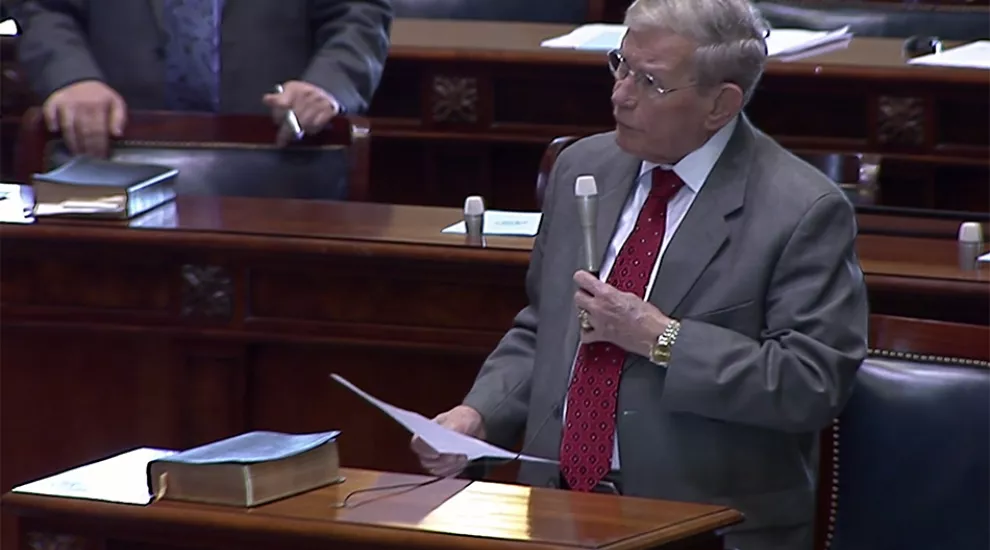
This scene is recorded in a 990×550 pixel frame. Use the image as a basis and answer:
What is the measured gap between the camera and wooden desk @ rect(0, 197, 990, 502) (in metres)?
3.42

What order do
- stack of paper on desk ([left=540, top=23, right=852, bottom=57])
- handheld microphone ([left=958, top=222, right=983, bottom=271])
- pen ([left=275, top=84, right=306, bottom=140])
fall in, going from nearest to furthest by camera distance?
handheld microphone ([left=958, top=222, right=983, bottom=271])
pen ([left=275, top=84, right=306, bottom=140])
stack of paper on desk ([left=540, top=23, right=852, bottom=57])

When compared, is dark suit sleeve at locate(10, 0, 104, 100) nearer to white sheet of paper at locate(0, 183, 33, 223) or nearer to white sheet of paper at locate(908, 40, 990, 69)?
white sheet of paper at locate(0, 183, 33, 223)

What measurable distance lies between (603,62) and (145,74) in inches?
58.4

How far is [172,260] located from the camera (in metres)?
3.54

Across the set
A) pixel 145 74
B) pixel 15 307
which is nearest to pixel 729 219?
pixel 15 307

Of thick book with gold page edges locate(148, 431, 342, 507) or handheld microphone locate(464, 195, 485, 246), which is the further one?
handheld microphone locate(464, 195, 485, 246)

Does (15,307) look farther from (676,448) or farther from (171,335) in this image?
(676,448)

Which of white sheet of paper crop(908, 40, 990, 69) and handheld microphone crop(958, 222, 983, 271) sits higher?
white sheet of paper crop(908, 40, 990, 69)

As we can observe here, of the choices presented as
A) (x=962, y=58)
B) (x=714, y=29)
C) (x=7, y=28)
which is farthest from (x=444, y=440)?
(x=7, y=28)

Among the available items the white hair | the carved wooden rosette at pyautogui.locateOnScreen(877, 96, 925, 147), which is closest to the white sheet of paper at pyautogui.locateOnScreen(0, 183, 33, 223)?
the white hair

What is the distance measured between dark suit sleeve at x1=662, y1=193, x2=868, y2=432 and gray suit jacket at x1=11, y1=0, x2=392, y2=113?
174 cm

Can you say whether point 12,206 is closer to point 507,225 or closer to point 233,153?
point 233,153

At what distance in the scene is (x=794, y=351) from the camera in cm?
262

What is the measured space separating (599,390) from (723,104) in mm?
452
